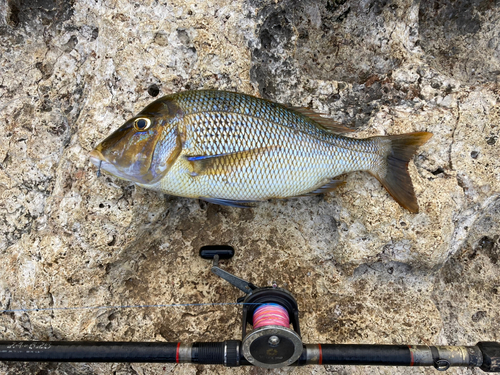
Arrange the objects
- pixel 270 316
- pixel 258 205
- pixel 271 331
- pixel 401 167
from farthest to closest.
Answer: pixel 258 205 → pixel 401 167 → pixel 270 316 → pixel 271 331

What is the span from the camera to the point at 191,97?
1968 millimetres

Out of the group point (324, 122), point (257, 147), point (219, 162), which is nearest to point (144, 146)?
point (219, 162)

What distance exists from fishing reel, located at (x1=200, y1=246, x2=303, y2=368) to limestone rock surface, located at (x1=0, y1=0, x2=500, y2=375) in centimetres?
36

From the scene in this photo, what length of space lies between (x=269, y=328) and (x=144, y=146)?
1.25m

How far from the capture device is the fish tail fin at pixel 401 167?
209cm

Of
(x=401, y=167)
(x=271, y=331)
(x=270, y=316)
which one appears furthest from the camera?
(x=401, y=167)

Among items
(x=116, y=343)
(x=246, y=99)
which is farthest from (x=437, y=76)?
(x=116, y=343)

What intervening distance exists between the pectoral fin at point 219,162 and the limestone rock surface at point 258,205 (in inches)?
19.2

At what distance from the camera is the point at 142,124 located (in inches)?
74.9

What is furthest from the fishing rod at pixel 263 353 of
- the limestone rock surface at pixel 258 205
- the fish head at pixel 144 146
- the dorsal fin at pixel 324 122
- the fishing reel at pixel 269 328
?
the dorsal fin at pixel 324 122

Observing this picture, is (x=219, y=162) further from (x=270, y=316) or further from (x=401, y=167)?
(x=401, y=167)

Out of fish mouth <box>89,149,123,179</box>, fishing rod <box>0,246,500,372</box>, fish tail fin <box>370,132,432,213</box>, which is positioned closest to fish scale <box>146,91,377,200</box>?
fish tail fin <box>370,132,432,213</box>

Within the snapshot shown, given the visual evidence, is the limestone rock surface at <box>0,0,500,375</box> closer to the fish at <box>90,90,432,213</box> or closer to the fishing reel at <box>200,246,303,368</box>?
the fish at <box>90,90,432,213</box>

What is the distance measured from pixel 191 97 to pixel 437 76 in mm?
1771
